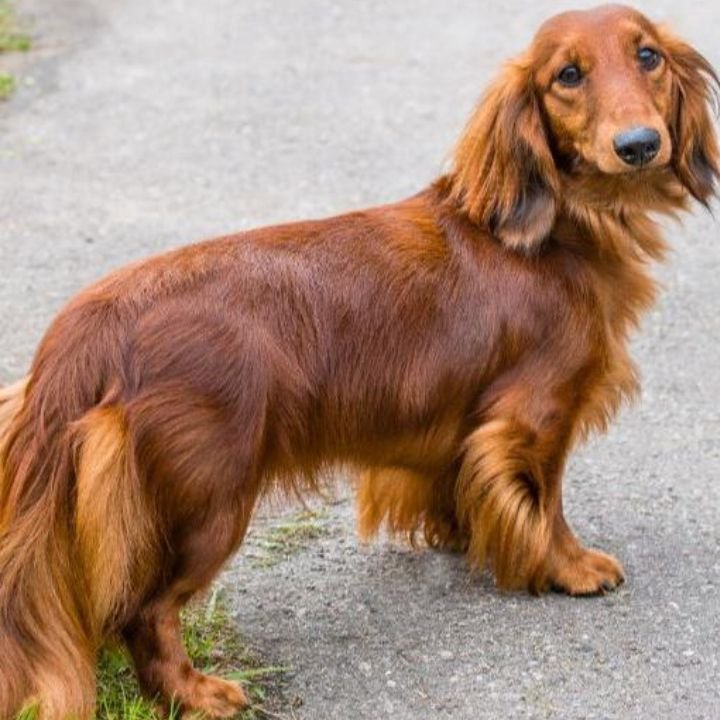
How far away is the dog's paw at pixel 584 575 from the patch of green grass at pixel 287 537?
2.54 feet

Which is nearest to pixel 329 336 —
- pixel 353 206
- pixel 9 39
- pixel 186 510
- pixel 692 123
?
pixel 186 510

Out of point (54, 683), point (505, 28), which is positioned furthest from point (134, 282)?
point (505, 28)

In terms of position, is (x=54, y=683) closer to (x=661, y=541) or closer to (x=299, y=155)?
(x=661, y=541)

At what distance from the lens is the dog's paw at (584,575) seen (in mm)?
4602

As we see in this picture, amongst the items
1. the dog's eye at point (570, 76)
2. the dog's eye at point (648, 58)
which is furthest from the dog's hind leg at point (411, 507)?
the dog's eye at point (648, 58)

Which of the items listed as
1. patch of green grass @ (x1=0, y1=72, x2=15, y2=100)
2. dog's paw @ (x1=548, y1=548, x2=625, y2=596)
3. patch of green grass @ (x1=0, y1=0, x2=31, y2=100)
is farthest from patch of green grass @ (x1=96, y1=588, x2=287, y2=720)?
patch of green grass @ (x1=0, y1=0, x2=31, y2=100)

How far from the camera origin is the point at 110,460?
3754 millimetres

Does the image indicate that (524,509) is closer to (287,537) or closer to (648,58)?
(287,537)

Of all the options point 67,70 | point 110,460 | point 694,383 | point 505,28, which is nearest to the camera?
point 110,460

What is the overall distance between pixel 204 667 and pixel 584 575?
3.57 ft

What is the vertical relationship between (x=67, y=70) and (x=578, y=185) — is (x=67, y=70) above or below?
below

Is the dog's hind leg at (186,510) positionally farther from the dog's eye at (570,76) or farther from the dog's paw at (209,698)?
the dog's eye at (570,76)

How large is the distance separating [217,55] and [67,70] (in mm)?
929

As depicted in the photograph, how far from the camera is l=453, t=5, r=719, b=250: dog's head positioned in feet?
13.9
